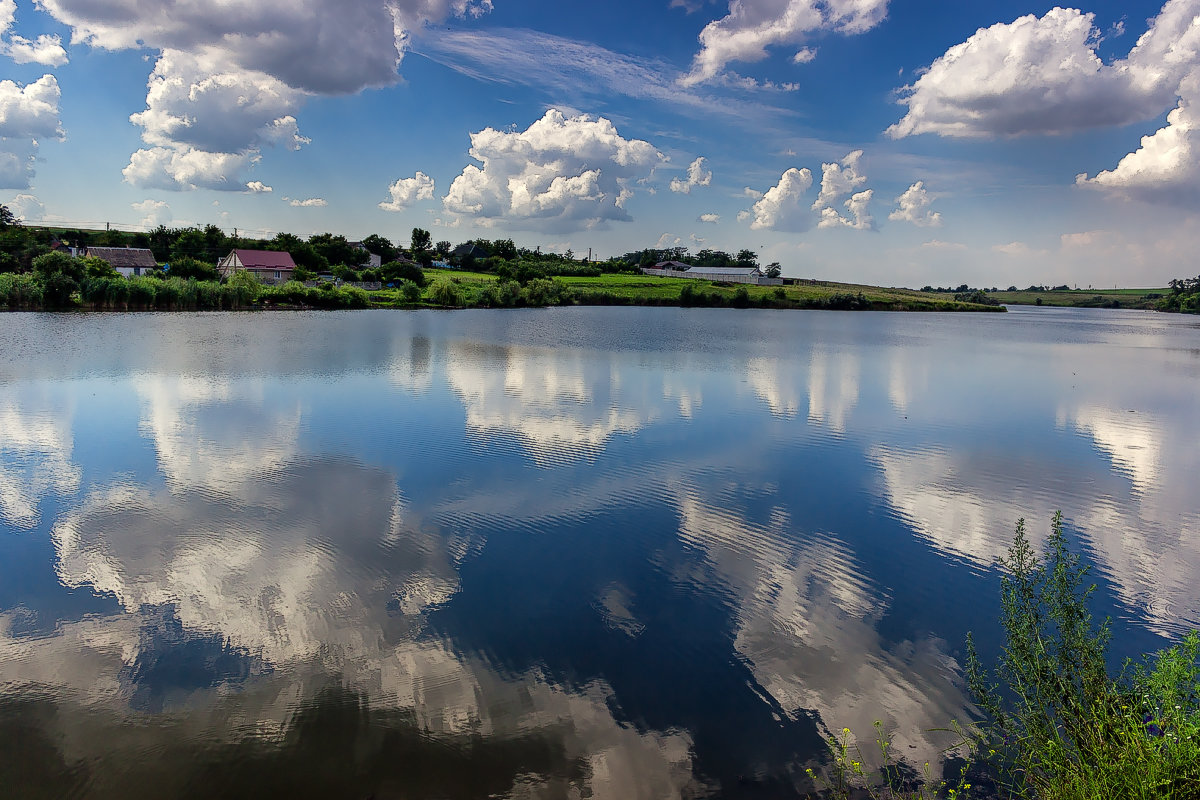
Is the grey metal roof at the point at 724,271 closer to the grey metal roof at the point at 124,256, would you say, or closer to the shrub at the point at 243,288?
the shrub at the point at 243,288

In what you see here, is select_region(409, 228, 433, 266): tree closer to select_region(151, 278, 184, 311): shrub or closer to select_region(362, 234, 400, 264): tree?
select_region(362, 234, 400, 264): tree

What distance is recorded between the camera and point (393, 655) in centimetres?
820

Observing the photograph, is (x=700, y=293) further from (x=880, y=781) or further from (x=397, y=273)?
(x=880, y=781)

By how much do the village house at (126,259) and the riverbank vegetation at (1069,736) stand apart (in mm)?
111841

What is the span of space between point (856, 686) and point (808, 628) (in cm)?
130

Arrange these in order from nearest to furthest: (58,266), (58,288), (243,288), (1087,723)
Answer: (1087,723) < (58,288) < (58,266) < (243,288)

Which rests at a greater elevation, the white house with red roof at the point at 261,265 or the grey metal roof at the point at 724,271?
the grey metal roof at the point at 724,271

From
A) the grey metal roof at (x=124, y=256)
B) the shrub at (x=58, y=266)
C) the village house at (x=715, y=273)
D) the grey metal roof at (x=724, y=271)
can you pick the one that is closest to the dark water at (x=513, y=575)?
the shrub at (x=58, y=266)

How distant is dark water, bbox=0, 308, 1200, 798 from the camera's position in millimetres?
6754

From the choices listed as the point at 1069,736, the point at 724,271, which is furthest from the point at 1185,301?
the point at 1069,736

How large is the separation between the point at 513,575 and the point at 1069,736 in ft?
24.0

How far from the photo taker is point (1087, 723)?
586cm

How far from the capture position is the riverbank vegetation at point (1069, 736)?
4.81 metres

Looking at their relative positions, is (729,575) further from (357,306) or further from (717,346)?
(357,306)
